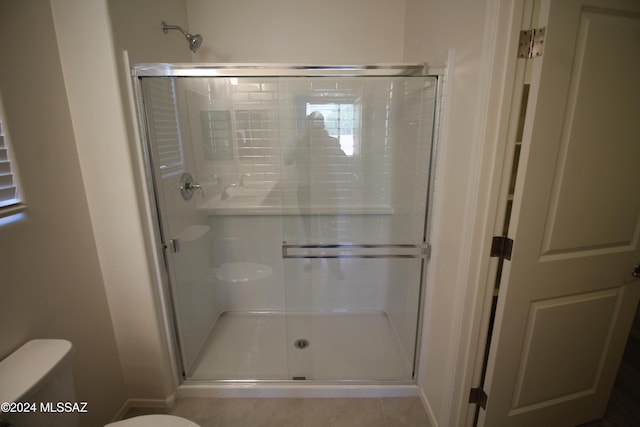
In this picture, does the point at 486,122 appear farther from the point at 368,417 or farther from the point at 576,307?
the point at 368,417

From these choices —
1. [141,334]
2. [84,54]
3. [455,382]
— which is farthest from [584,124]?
[141,334]

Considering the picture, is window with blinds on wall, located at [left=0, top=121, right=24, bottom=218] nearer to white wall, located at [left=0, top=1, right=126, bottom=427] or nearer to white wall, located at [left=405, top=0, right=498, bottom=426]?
white wall, located at [left=0, top=1, right=126, bottom=427]

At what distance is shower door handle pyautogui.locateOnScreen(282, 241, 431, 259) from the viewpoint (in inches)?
68.2

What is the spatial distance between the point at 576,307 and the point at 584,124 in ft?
2.64

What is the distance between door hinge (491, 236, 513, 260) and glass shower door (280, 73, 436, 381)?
19.6 inches

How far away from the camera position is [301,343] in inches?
77.5

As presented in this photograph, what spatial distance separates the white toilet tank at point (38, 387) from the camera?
2.77 ft

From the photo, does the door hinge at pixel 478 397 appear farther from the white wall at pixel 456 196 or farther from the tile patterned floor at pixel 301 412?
the tile patterned floor at pixel 301 412

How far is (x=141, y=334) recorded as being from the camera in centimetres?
154

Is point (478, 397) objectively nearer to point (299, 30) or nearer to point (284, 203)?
point (284, 203)

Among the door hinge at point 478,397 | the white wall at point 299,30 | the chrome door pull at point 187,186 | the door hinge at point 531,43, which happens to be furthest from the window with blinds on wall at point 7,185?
the door hinge at point 478,397

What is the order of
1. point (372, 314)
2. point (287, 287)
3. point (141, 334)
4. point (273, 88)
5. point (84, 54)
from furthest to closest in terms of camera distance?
point (372, 314) → point (287, 287) → point (273, 88) → point (141, 334) → point (84, 54)

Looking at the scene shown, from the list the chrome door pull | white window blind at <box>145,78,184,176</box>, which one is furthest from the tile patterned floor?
white window blind at <box>145,78,184,176</box>

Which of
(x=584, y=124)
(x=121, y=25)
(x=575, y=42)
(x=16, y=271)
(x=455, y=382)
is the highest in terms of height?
(x=121, y=25)
